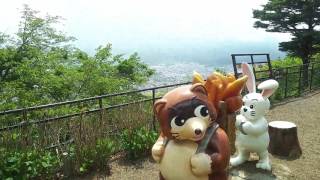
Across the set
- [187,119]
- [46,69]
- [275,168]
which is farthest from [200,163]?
[46,69]

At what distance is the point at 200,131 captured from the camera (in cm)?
414

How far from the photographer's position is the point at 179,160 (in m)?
4.29

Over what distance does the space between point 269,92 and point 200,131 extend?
2860 mm

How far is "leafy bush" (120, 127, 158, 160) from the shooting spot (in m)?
7.36

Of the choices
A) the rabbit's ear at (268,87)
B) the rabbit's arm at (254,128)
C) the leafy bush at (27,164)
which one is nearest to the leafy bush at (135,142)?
the leafy bush at (27,164)

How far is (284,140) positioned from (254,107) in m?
1.49

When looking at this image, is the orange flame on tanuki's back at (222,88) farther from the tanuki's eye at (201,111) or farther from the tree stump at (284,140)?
the tree stump at (284,140)

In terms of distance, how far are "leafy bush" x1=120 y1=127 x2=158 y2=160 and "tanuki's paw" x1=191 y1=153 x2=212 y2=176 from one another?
10.6 ft

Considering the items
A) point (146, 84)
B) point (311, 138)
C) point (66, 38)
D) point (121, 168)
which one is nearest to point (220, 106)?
point (121, 168)

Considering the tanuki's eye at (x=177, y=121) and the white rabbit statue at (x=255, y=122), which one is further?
the white rabbit statue at (x=255, y=122)

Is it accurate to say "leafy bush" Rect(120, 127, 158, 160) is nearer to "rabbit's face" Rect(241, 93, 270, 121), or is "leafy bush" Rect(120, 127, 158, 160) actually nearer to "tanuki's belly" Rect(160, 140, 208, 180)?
"rabbit's face" Rect(241, 93, 270, 121)

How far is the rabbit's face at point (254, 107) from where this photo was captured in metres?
6.48

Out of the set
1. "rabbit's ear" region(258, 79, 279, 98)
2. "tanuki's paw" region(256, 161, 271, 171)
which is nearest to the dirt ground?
"tanuki's paw" region(256, 161, 271, 171)

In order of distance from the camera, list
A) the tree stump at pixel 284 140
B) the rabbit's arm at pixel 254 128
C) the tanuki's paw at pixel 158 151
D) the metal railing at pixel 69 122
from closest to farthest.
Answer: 1. the tanuki's paw at pixel 158 151
2. the metal railing at pixel 69 122
3. the rabbit's arm at pixel 254 128
4. the tree stump at pixel 284 140
